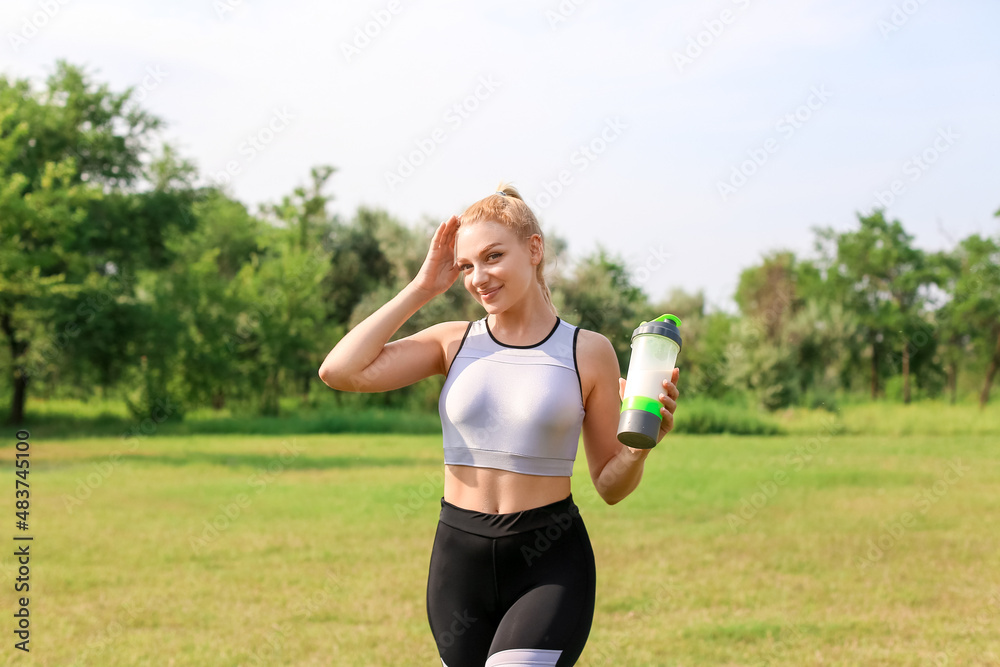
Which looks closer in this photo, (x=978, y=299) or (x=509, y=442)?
(x=509, y=442)

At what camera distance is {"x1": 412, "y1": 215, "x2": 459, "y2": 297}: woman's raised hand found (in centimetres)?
326

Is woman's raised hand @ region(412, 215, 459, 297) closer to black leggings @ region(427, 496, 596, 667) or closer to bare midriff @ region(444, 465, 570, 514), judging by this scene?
bare midriff @ region(444, 465, 570, 514)

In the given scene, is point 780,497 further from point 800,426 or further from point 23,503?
point 800,426

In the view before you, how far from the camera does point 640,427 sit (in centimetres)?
283

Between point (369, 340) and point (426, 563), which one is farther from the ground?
point (369, 340)

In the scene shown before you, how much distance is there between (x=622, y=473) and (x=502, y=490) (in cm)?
43

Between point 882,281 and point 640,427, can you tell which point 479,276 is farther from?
point 882,281

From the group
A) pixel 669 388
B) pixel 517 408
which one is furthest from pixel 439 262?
pixel 669 388

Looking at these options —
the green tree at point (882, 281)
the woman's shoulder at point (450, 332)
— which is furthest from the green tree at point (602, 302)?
the woman's shoulder at point (450, 332)

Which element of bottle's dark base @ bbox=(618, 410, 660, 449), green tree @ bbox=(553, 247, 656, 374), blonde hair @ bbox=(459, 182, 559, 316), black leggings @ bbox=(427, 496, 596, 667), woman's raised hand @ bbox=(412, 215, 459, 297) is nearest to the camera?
bottle's dark base @ bbox=(618, 410, 660, 449)

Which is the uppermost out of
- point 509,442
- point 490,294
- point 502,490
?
point 490,294

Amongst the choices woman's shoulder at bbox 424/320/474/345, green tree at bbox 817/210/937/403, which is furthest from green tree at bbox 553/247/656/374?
woman's shoulder at bbox 424/320/474/345

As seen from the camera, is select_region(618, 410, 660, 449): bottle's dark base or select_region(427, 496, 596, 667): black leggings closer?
select_region(618, 410, 660, 449): bottle's dark base

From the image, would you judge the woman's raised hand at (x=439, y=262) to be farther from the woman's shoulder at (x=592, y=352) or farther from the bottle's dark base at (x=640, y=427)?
the bottle's dark base at (x=640, y=427)
